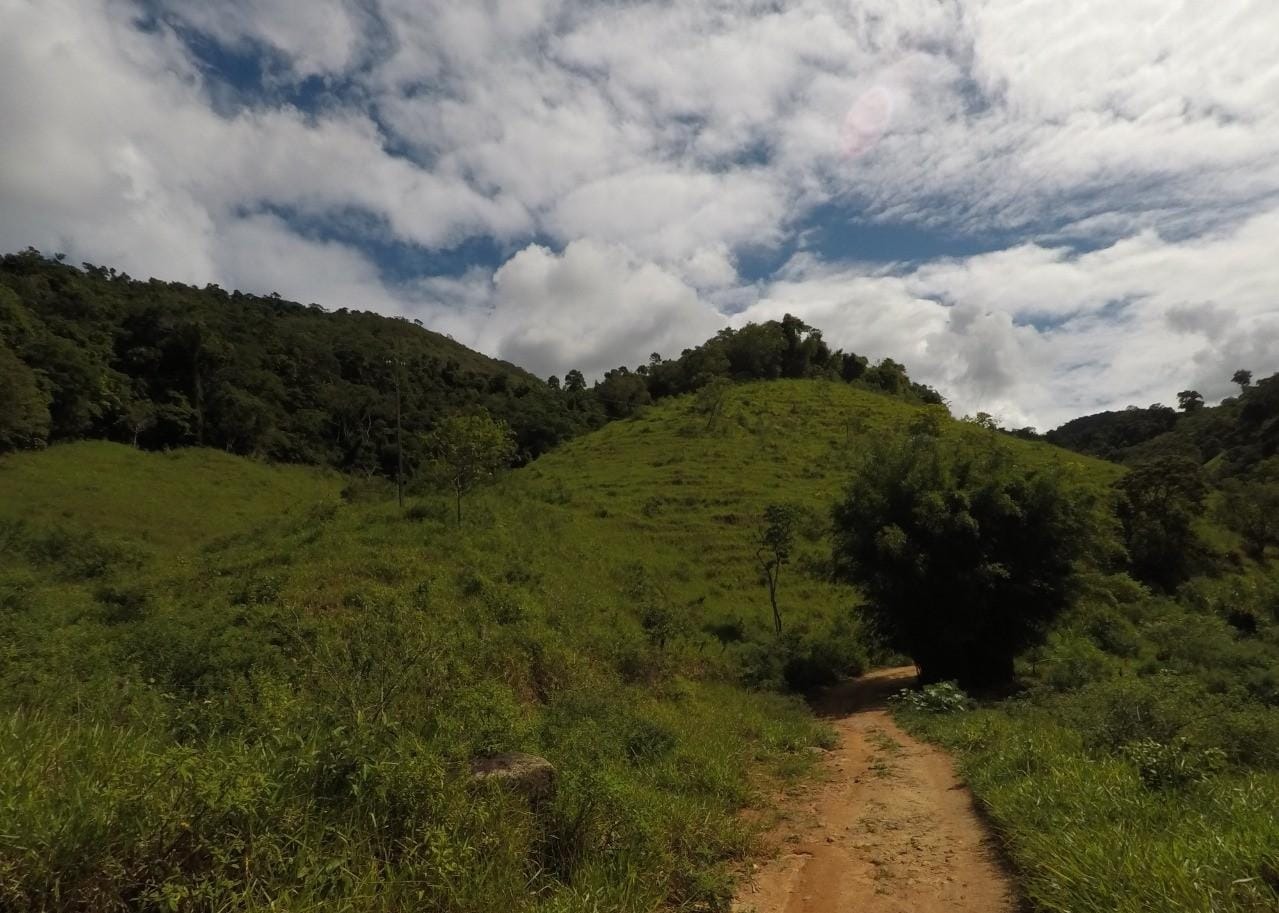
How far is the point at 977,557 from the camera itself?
1872 centimetres

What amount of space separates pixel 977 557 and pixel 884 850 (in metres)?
13.7

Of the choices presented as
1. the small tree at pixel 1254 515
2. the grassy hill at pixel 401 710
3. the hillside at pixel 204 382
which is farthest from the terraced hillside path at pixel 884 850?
the small tree at pixel 1254 515

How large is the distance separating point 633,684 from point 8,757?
41.8 feet

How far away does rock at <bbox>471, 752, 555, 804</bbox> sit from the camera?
5.77 meters

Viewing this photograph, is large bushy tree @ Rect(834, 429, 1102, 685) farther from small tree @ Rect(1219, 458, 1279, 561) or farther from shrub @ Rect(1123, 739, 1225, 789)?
small tree @ Rect(1219, 458, 1279, 561)

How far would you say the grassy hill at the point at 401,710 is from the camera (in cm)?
398

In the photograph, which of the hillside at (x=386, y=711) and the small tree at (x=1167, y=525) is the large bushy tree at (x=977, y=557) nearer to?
the hillside at (x=386, y=711)

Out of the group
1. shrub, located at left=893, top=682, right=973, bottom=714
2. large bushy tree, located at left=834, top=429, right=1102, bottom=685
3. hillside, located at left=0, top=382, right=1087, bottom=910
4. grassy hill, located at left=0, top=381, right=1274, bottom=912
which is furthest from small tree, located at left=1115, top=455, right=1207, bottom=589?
shrub, located at left=893, top=682, right=973, bottom=714

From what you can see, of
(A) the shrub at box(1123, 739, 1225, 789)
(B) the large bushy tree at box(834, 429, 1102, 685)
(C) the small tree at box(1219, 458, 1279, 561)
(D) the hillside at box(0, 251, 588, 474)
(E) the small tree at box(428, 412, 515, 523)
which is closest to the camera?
(A) the shrub at box(1123, 739, 1225, 789)

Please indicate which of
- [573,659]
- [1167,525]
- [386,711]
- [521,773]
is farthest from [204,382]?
[1167,525]

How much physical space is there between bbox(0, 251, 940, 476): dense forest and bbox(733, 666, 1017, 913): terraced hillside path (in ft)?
113

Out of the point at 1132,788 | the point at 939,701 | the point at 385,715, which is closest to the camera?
the point at 385,715

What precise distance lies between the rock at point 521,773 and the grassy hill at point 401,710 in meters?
0.14

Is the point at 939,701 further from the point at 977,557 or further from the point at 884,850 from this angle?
the point at 884,850
